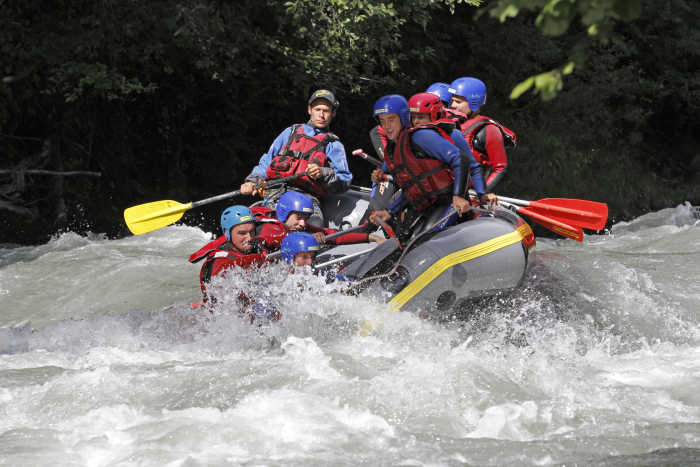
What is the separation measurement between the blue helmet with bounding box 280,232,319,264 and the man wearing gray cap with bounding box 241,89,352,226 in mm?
1036

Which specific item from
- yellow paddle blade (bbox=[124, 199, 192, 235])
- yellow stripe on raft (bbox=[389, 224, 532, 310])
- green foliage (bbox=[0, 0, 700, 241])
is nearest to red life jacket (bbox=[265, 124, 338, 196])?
yellow paddle blade (bbox=[124, 199, 192, 235])

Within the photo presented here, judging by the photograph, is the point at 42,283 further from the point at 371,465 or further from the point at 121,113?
the point at 371,465

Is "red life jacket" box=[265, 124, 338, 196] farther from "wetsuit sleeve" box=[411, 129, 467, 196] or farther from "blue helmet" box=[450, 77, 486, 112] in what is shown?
"wetsuit sleeve" box=[411, 129, 467, 196]

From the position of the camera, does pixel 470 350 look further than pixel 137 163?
No

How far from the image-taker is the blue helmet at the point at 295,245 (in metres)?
5.24

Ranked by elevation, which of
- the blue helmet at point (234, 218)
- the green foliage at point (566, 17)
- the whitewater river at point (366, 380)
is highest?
the green foliage at point (566, 17)

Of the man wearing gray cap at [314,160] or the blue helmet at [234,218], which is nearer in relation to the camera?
the blue helmet at [234,218]

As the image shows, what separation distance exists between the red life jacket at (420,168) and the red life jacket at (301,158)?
1.23m

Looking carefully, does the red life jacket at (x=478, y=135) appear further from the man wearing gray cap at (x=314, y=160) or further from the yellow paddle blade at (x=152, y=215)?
the yellow paddle blade at (x=152, y=215)

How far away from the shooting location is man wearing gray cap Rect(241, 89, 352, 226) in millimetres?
6391

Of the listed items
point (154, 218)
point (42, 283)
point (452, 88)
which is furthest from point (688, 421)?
point (42, 283)

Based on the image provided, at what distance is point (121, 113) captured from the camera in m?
11.2

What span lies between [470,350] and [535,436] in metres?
1.04

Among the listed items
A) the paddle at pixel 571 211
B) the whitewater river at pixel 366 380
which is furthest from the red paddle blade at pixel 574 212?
the whitewater river at pixel 366 380
